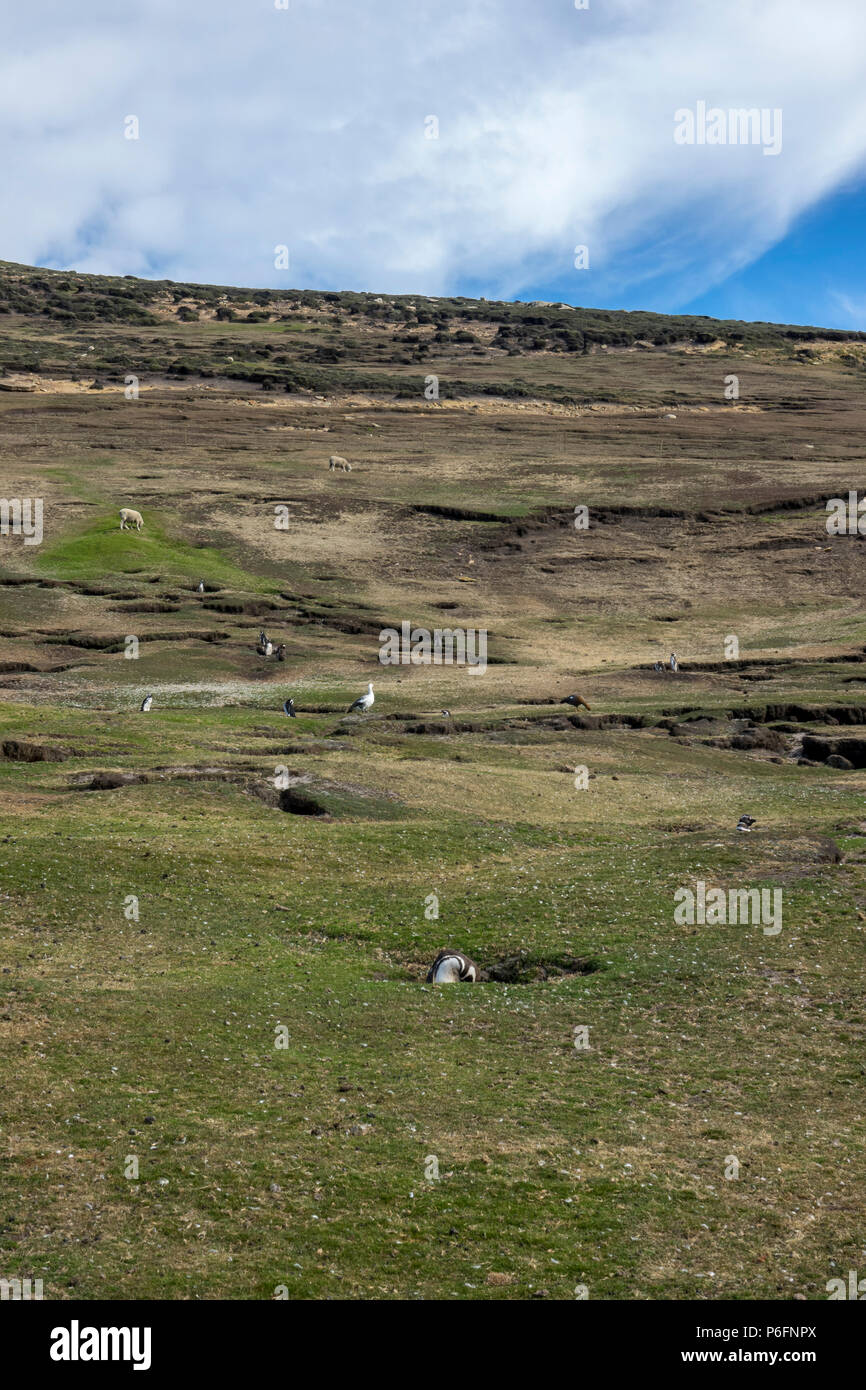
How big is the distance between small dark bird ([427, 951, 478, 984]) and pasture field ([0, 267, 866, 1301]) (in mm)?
311

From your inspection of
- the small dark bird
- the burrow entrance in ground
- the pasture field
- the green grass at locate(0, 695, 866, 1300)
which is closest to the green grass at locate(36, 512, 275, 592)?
the pasture field

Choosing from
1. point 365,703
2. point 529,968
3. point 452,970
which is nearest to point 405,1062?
point 452,970

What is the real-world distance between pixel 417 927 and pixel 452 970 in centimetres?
224

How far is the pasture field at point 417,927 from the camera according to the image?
1185cm

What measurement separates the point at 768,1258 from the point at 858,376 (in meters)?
176

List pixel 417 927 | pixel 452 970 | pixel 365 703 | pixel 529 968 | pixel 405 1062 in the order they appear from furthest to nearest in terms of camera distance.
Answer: pixel 365 703 < pixel 417 927 < pixel 529 968 < pixel 452 970 < pixel 405 1062

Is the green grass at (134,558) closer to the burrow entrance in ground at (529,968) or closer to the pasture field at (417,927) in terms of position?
the pasture field at (417,927)

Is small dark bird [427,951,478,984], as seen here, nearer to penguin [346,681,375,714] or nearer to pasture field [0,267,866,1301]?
pasture field [0,267,866,1301]

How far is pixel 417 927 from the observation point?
21812 mm

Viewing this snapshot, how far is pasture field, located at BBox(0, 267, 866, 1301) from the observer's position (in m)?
11.9

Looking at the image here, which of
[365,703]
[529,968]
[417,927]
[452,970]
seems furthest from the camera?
[365,703]

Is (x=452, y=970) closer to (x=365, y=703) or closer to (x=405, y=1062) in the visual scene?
(x=405, y=1062)

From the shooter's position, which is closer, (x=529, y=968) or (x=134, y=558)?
(x=529, y=968)
